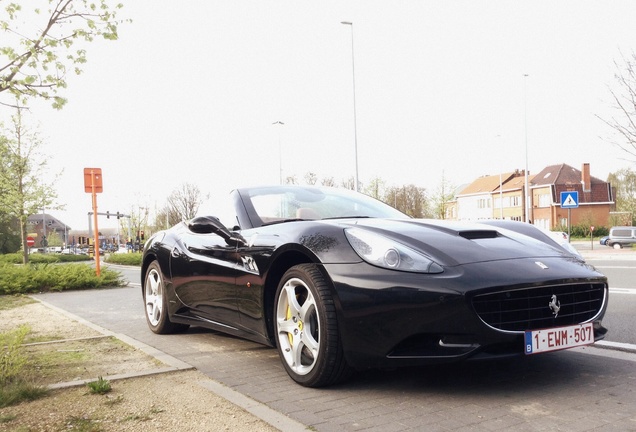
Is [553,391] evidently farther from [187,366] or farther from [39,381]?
[39,381]

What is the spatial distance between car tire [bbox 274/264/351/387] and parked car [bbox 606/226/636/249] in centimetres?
4046

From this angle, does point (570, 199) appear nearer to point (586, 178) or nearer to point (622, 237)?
point (622, 237)

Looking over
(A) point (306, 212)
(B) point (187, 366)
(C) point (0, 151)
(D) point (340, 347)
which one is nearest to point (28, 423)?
(B) point (187, 366)

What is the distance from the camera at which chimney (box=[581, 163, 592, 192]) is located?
2822 inches

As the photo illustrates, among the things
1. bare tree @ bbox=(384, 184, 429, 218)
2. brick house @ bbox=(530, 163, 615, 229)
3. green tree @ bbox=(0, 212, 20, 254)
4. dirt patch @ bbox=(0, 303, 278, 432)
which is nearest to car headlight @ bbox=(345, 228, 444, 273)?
dirt patch @ bbox=(0, 303, 278, 432)

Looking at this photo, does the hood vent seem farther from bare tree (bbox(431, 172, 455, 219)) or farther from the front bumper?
bare tree (bbox(431, 172, 455, 219))

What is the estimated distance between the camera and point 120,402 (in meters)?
3.49

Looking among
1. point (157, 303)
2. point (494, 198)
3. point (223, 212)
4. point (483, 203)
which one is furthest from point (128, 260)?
point (483, 203)

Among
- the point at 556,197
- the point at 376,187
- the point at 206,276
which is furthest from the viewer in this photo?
the point at 556,197

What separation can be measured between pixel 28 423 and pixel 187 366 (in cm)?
133

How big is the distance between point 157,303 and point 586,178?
7433 centimetres

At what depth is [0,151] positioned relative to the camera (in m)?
28.9

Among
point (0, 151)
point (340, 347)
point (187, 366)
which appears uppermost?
point (0, 151)

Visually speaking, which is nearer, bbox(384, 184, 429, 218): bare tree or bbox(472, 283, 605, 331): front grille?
bbox(472, 283, 605, 331): front grille
